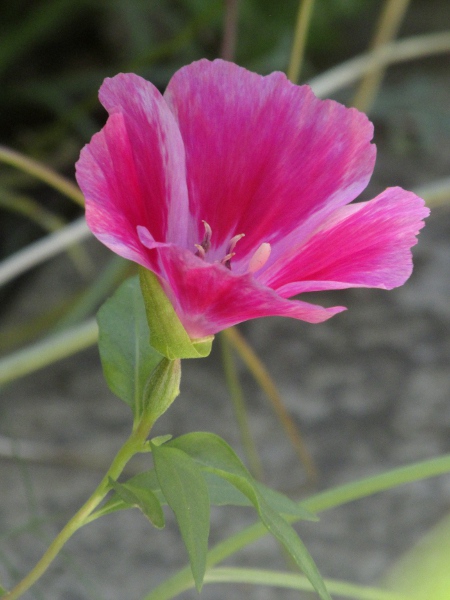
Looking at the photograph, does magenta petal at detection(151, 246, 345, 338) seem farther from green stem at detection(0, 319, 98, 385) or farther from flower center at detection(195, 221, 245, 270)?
green stem at detection(0, 319, 98, 385)

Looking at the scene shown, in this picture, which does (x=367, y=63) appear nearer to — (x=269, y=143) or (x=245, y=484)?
(x=269, y=143)

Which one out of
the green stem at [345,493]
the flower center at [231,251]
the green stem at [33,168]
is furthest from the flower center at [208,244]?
the green stem at [33,168]

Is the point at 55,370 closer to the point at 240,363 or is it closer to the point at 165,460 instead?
the point at 240,363

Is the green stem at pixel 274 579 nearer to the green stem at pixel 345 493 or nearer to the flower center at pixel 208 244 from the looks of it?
the green stem at pixel 345 493

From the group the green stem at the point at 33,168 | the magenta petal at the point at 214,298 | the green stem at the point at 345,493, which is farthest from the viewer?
the green stem at the point at 33,168

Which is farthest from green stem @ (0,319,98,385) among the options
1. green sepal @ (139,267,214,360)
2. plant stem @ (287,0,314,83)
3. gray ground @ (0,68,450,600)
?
green sepal @ (139,267,214,360)

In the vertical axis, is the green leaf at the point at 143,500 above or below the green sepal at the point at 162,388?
below
